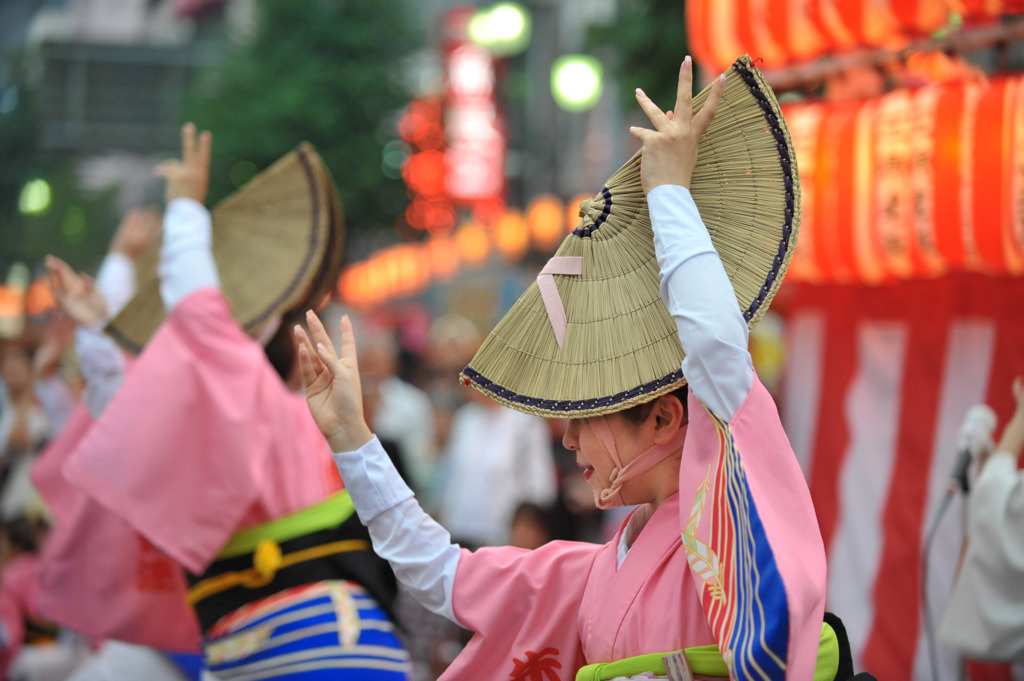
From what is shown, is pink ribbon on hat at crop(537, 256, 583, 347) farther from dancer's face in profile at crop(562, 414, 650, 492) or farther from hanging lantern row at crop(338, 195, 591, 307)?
hanging lantern row at crop(338, 195, 591, 307)

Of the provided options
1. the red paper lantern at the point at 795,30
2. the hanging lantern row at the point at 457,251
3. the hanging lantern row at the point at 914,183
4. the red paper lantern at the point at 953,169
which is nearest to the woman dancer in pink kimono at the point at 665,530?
the hanging lantern row at the point at 914,183

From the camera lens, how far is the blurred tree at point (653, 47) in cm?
826

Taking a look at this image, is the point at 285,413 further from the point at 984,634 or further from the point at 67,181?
the point at 67,181

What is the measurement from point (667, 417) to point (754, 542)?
41 centimetres

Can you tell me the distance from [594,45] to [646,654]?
27.0 feet

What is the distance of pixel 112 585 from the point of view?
138 inches

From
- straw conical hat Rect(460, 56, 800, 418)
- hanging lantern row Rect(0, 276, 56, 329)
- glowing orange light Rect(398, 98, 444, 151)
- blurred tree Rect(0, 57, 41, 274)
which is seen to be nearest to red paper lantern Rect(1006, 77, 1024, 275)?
straw conical hat Rect(460, 56, 800, 418)

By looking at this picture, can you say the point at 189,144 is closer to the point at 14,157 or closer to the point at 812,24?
the point at 812,24

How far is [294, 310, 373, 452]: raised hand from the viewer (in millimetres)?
2092

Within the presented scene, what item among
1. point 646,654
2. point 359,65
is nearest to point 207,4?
point 359,65

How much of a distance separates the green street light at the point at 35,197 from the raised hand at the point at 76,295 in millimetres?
8970

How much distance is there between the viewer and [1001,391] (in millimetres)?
4660

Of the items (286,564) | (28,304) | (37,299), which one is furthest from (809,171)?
(37,299)

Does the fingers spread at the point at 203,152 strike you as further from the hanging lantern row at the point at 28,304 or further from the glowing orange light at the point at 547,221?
the glowing orange light at the point at 547,221
